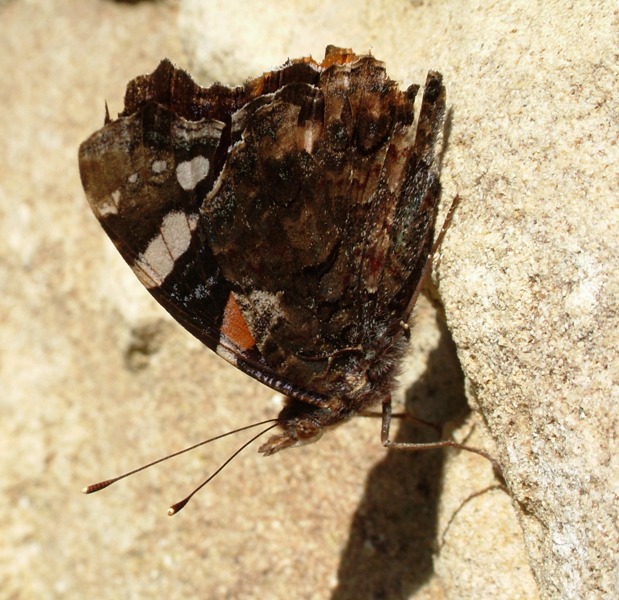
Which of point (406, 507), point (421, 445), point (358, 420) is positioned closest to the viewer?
point (421, 445)

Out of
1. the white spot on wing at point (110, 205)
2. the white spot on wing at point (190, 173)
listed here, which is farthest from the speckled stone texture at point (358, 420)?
the white spot on wing at point (110, 205)

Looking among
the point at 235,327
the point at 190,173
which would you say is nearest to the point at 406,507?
the point at 235,327

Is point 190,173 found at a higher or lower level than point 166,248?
higher

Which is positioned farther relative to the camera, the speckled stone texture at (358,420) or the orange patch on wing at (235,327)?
the orange patch on wing at (235,327)

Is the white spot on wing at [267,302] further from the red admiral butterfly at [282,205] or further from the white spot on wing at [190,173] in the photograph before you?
the white spot on wing at [190,173]

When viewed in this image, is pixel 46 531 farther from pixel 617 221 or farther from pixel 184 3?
pixel 617 221

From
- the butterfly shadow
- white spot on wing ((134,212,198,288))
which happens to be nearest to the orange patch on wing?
white spot on wing ((134,212,198,288))

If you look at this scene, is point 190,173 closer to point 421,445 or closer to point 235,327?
point 235,327
